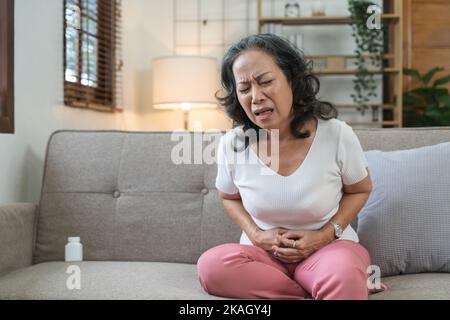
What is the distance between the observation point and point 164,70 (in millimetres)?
3482

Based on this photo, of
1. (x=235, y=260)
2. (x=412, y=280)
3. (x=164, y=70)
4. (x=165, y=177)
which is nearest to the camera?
(x=235, y=260)

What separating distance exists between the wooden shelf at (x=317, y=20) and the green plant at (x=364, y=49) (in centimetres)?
6

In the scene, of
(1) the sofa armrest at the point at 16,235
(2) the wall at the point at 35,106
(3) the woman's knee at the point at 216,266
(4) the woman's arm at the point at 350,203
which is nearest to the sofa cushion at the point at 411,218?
(4) the woman's arm at the point at 350,203

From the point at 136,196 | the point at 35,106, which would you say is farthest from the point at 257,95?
the point at 35,106

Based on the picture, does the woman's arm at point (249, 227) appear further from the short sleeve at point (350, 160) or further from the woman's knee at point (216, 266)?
the short sleeve at point (350, 160)

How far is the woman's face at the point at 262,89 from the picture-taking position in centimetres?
154

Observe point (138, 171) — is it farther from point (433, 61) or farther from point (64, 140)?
point (433, 61)

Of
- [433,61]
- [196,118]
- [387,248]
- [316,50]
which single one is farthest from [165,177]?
[433,61]

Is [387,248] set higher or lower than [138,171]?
lower

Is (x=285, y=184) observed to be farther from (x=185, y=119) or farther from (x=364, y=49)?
(x=364, y=49)

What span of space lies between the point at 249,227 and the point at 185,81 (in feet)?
6.32

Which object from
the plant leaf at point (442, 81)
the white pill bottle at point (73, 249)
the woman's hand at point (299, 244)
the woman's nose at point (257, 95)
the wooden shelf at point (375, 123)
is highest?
the plant leaf at point (442, 81)

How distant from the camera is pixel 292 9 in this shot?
3904mm

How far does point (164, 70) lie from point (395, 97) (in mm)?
1413
